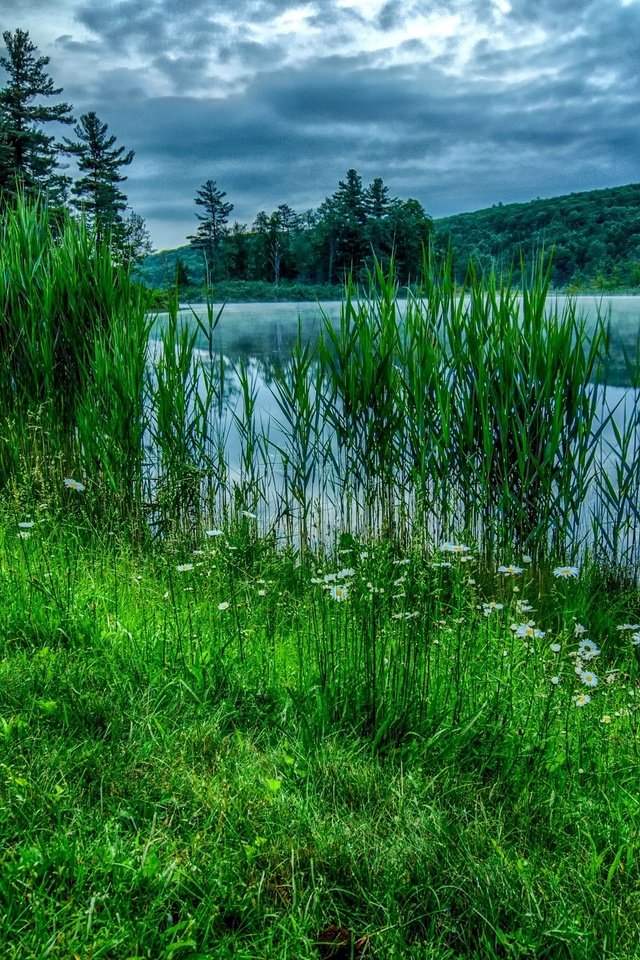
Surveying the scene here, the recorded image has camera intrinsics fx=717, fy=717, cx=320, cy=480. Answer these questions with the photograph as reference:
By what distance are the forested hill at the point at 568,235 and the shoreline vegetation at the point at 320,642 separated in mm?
237

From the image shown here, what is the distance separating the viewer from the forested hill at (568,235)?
4.09 metres

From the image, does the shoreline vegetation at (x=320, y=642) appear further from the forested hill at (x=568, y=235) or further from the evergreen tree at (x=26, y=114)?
the evergreen tree at (x=26, y=114)

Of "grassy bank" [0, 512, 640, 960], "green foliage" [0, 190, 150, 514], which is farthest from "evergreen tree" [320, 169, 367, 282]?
"grassy bank" [0, 512, 640, 960]

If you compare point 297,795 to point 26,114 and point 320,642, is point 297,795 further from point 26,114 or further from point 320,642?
point 26,114

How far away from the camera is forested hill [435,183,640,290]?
4.09m

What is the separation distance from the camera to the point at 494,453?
12.8 feet

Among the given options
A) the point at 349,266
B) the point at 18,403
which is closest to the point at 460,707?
the point at 349,266

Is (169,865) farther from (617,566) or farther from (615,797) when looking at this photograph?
(617,566)

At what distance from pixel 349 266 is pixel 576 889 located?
132 inches

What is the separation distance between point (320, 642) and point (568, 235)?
303 inches

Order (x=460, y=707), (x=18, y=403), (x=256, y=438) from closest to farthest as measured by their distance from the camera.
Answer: (x=460, y=707) < (x=256, y=438) < (x=18, y=403)

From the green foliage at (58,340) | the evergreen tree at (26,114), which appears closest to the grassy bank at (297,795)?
the green foliage at (58,340)

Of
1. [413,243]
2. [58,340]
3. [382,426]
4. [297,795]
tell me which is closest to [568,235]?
[413,243]

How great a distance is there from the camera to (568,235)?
862 cm
